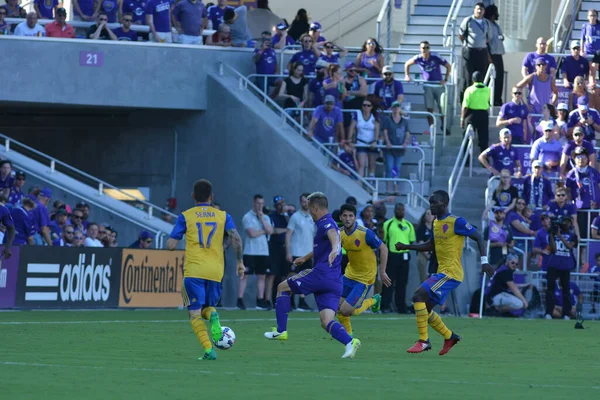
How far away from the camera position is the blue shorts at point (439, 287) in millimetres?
14938

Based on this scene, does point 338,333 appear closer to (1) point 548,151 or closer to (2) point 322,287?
(2) point 322,287

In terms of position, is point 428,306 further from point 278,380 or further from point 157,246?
point 157,246

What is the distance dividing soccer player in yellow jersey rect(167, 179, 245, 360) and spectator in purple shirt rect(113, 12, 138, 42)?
1630 cm

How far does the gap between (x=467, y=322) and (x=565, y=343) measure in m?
5.24

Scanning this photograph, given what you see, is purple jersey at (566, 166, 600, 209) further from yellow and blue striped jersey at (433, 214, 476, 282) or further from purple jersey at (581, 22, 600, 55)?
yellow and blue striped jersey at (433, 214, 476, 282)

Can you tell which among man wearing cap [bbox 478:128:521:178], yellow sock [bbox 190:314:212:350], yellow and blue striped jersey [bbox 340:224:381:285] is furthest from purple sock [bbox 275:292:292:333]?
man wearing cap [bbox 478:128:521:178]

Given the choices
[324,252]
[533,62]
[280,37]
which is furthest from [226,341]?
[533,62]

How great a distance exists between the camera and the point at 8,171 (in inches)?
974

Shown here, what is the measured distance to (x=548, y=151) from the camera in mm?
27094

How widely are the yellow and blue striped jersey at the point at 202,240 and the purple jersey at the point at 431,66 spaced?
1730 centimetres

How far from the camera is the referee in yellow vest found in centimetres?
2834

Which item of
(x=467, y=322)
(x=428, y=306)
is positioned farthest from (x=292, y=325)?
(x=428, y=306)

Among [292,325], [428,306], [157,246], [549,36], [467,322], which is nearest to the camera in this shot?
[428,306]

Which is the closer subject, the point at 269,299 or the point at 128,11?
the point at 269,299
